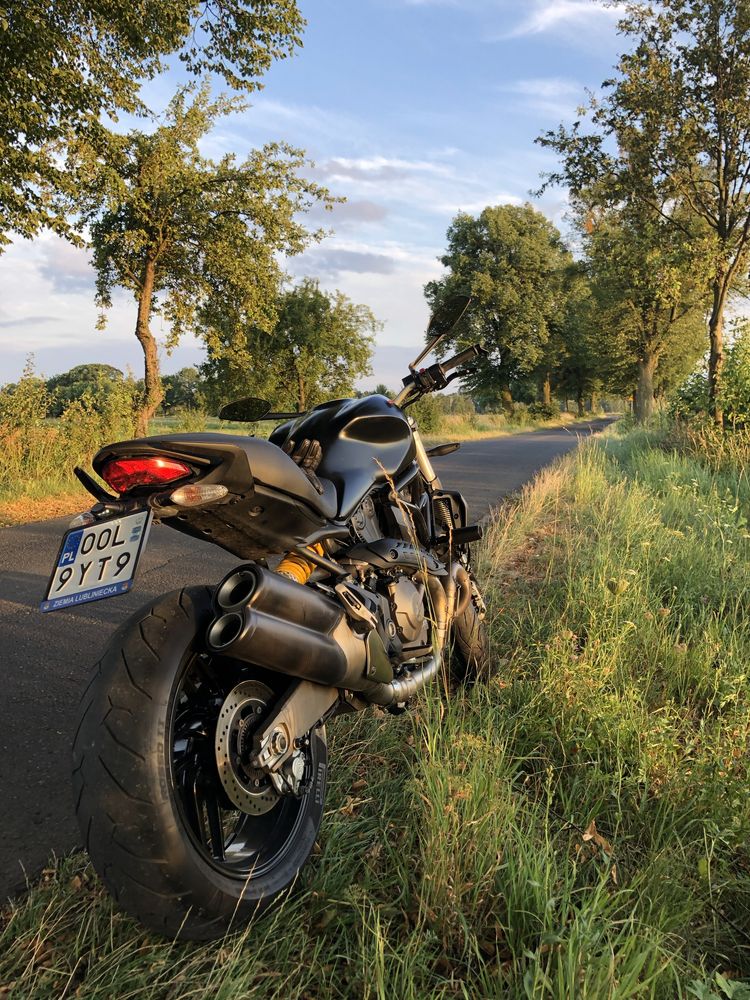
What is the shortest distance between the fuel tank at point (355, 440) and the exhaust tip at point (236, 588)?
577mm

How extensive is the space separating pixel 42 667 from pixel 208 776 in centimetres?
207

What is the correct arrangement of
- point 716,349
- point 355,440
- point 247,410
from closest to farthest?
point 355,440 < point 247,410 < point 716,349

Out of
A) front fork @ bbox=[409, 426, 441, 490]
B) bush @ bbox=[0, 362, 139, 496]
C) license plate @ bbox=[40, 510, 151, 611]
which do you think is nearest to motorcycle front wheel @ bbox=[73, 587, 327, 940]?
license plate @ bbox=[40, 510, 151, 611]

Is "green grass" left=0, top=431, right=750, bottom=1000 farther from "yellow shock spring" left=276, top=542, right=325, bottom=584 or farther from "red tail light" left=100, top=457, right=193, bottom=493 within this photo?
"red tail light" left=100, top=457, right=193, bottom=493

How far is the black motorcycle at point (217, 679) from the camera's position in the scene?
57.2 inches

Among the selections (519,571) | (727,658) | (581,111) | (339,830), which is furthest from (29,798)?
(581,111)

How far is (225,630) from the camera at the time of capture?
1.58 meters

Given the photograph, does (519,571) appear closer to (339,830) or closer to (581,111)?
(339,830)

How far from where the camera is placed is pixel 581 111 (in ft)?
37.6

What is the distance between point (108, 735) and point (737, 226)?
13235mm

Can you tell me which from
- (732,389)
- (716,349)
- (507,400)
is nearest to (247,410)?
(732,389)

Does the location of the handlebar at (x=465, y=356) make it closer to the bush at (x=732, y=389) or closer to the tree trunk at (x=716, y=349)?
the bush at (x=732, y=389)

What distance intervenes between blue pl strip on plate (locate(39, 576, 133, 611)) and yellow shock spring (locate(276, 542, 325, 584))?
0.55 meters

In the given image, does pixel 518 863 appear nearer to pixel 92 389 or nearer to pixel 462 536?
pixel 462 536
